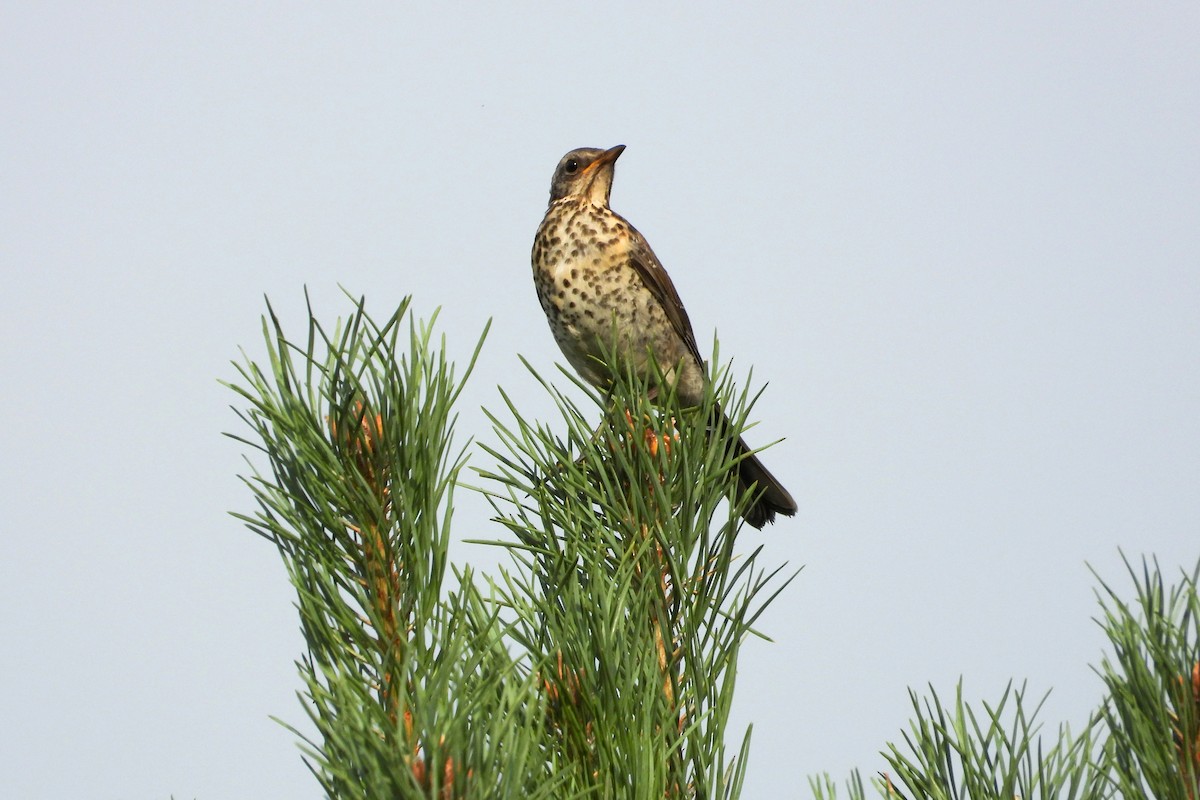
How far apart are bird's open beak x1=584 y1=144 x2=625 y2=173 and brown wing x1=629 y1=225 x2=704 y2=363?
33.6 inches

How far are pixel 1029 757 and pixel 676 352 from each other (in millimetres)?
3920

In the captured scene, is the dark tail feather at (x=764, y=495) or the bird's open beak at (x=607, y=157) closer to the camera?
the dark tail feather at (x=764, y=495)

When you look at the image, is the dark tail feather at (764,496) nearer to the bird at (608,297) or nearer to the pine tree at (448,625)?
the bird at (608,297)

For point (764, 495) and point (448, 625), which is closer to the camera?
point (448, 625)

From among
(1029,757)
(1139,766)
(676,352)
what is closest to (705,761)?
(1029,757)

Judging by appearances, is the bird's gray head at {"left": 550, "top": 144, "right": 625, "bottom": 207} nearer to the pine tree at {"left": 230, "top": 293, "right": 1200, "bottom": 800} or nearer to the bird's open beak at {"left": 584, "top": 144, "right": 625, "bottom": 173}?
the bird's open beak at {"left": 584, "top": 144, "right": 625, "bottom": 173}

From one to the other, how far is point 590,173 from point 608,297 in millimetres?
1382

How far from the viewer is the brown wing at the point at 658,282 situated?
550 centimetres

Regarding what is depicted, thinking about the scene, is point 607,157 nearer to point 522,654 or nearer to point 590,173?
point 590,173

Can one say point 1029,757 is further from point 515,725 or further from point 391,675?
point 391,675

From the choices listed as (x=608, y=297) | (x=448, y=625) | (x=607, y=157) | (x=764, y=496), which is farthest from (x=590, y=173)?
(x=448, y=625)

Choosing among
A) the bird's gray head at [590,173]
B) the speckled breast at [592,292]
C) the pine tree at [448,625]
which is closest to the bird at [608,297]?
the speckled breast at [592,292]

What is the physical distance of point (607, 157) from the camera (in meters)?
6.54

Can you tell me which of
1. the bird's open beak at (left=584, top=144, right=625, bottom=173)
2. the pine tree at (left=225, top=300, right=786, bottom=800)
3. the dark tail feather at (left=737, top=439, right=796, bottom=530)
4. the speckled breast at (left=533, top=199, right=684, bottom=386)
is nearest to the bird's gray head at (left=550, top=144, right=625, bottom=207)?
the bird's open beak at (left=584, top=144, right=625, bottom=173)
